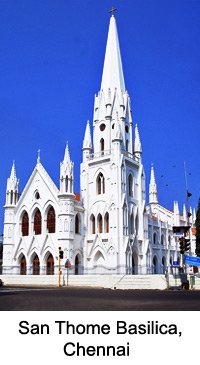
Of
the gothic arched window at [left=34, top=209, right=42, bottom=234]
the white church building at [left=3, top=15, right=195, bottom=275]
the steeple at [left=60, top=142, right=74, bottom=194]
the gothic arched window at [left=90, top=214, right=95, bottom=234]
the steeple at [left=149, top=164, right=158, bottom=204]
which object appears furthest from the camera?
the steeple at [left=149, top=164, right=158, bottom=204]

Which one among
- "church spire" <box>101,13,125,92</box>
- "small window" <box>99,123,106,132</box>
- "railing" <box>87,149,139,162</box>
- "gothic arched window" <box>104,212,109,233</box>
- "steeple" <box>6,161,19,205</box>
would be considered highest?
"church spire" <box>101,13,125,92</box>

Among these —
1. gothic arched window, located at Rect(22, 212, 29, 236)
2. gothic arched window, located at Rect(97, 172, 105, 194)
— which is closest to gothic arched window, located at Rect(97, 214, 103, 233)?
gothic arched window, located at Rect(97, 172, 105, 194)

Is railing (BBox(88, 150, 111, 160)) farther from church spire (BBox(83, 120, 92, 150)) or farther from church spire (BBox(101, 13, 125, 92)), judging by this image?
church spire (BBox(101, 13, 125, 92))

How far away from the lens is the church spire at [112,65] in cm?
5566

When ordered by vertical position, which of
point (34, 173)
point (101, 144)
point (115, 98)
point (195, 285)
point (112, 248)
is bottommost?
point (195, 285)

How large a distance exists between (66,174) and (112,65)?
18.3m

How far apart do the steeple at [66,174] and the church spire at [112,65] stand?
1267 centimetres

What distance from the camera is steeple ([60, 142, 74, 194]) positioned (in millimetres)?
47969

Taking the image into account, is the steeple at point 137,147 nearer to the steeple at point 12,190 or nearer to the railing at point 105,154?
the railing at point 105,154
